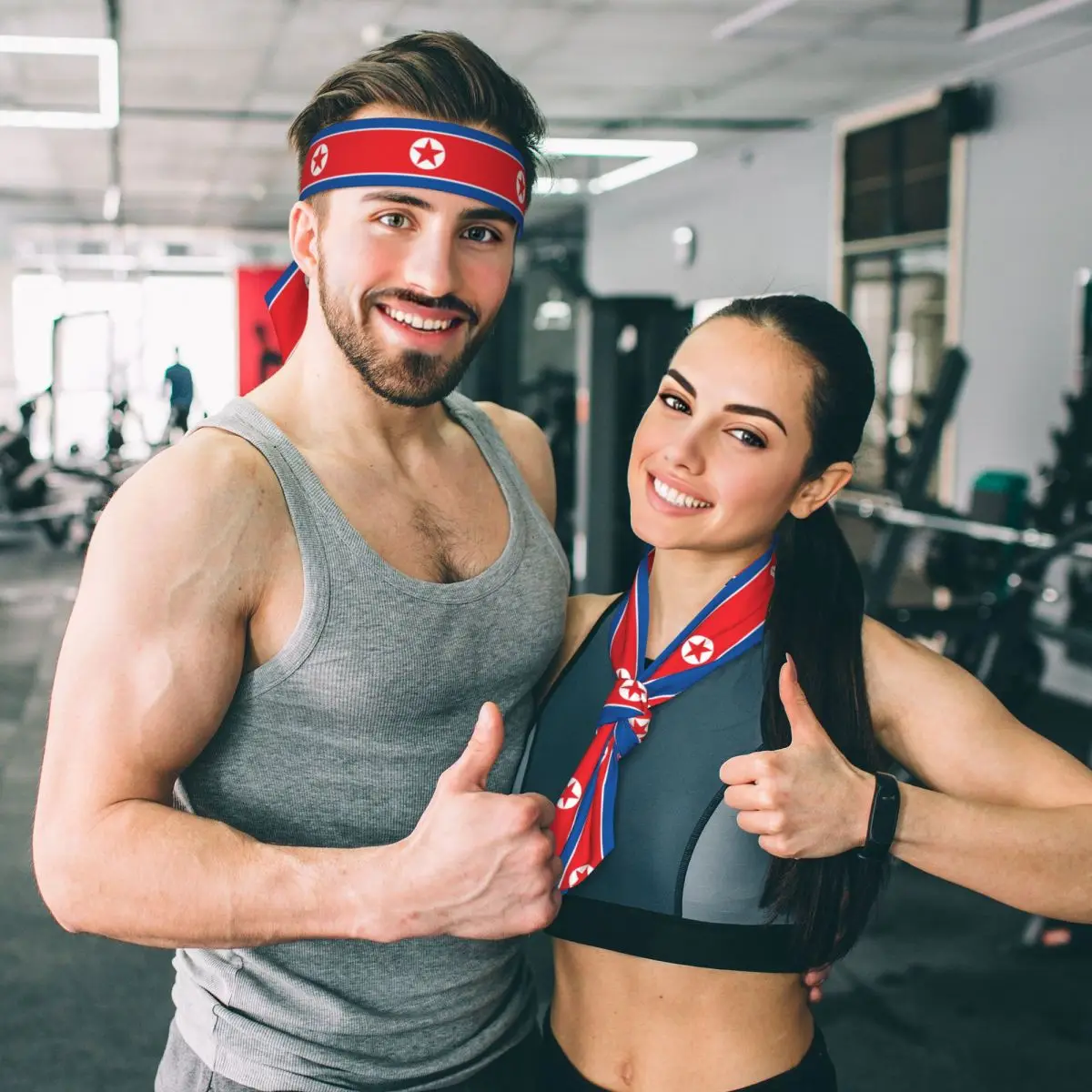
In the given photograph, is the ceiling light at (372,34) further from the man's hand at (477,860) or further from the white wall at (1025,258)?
the man's hand at (477,860)

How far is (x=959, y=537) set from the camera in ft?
19.0

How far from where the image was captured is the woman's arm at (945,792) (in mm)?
1129

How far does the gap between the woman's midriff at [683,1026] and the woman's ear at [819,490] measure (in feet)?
1.73

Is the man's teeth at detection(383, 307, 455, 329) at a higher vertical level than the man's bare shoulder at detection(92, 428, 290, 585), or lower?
higher

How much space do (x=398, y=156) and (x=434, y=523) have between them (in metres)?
0.40

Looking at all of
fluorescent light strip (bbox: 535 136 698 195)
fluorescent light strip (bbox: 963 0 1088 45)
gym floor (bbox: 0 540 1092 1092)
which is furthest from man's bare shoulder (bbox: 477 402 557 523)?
fluorescent light strip (bbox: 535 136 698 195)

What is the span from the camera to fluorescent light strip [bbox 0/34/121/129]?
19.3 feet

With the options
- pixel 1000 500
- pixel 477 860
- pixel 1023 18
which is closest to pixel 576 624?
pixel 477 860

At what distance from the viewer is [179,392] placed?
6637mm

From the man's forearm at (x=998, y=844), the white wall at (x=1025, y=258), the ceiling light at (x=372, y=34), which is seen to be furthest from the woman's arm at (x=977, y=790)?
the ceiling light at (x=372, y=34)

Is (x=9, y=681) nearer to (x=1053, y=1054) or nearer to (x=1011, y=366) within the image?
(x=1053, y=1054)

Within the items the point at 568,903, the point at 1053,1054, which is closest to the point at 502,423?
the point at 568,903

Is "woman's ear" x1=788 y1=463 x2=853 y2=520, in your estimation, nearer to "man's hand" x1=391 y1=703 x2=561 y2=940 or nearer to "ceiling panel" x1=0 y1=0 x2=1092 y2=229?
"man's hand" x1=391 y1=703 x2=561 y2=940

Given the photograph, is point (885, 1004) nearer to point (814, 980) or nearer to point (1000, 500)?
point (814, 980)
